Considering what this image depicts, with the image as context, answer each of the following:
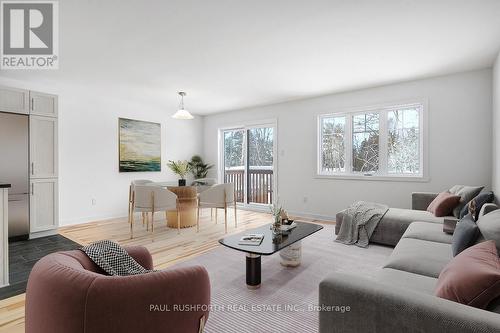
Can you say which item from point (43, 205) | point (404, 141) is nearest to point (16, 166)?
point (43, 205)

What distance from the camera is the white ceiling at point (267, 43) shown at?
225 cm

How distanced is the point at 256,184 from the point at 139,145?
2801mm

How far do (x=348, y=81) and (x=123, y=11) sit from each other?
3.31 meters

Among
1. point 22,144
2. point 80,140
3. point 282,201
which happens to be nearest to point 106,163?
point 80,140

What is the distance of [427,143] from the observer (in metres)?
4.05

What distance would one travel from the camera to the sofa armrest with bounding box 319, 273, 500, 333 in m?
0.92

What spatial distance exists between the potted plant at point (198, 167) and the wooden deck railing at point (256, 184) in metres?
0.57

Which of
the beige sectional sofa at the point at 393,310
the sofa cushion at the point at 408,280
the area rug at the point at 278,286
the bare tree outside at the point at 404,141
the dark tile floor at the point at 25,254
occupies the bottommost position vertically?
the dark tile floor at the point at 25,254

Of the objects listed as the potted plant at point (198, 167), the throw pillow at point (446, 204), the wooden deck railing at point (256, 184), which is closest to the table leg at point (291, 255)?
the throw pillow at point (446, 204)

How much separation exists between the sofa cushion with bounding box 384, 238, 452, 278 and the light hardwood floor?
85.1 inches

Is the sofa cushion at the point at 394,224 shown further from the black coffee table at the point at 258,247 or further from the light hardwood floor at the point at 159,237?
the light hardwood floor at the point at 159,237

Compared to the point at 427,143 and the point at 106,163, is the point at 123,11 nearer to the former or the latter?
the point at 106,163

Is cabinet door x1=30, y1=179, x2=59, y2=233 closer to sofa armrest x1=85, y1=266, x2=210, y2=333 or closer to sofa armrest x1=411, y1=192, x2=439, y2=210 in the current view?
sofa armrest x1=85, y1=266, x2=210, y2=333

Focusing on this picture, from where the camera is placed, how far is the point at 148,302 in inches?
38.4
